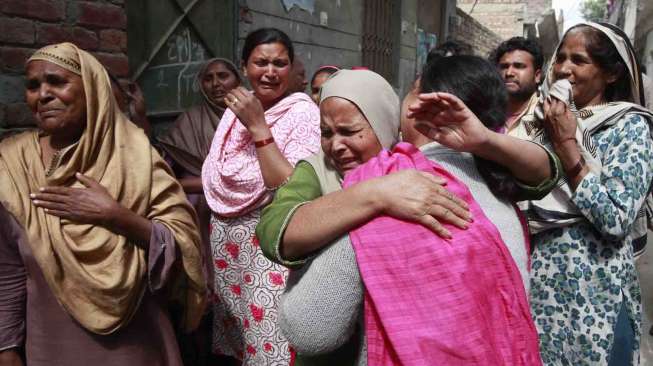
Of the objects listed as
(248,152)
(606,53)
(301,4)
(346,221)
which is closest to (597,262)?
(606,53)

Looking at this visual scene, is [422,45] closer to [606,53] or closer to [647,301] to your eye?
[647,301]

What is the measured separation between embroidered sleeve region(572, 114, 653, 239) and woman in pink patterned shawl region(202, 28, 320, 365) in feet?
3.72

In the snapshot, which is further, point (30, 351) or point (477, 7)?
point (477, 7)

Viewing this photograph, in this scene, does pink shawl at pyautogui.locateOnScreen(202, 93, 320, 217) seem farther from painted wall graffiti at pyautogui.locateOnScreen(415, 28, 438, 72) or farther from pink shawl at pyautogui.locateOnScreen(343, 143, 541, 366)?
painted wall graffiti at pyautogui.locateOnScreen(415, 28, 438, 72)

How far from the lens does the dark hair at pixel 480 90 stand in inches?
50.9

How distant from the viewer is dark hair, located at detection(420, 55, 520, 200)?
1294 mm

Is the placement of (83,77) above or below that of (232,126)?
above

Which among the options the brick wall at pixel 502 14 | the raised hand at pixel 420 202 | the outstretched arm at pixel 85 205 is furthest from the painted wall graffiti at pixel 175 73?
the brick wall at pixel 502 14

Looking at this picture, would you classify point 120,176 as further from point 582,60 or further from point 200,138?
point 582,60

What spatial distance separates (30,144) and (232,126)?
98 cm

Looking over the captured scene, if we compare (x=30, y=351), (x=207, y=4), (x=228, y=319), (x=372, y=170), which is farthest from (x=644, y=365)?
(x=207, y=4)

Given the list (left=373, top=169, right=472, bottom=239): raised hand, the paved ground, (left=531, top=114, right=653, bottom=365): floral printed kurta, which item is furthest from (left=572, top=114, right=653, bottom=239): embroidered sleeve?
the paved ground

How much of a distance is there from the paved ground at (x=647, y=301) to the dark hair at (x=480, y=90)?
3155 millimetres

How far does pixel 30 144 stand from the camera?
5.93 ft
